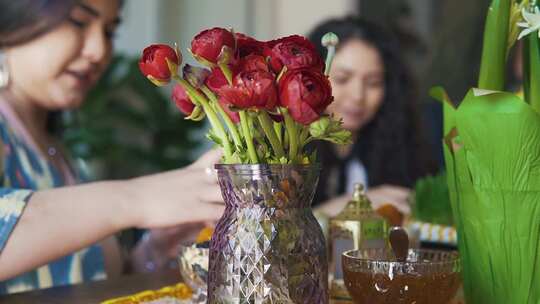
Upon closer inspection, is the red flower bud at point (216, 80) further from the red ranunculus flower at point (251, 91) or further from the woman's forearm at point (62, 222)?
the woman's forearm at point (62, 222)

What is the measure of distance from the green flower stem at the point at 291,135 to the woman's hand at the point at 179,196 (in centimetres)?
22

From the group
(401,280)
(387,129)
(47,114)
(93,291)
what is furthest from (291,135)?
(387,129)

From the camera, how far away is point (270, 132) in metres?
A: 0.50

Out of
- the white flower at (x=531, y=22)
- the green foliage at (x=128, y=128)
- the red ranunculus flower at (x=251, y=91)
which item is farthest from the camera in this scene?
the green foliage at (x=128, y=128)

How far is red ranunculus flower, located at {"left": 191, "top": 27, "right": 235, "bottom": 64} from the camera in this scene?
18.9 inches

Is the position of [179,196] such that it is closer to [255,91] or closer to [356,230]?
[356,230]

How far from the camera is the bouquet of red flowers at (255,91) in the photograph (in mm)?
465

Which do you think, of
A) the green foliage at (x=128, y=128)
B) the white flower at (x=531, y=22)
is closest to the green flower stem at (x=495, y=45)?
the white flower at (x=531, y=22)

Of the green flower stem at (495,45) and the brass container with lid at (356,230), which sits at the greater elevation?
the green flower stem at (495,45)

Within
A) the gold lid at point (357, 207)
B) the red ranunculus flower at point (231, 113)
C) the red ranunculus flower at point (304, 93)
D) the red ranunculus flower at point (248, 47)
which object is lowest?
the gold lid at point (357, 207)

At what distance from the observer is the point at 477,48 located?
119 inches

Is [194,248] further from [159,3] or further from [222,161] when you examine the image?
[159,3]

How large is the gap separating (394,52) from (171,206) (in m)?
1.44

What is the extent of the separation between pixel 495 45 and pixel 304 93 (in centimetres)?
24
